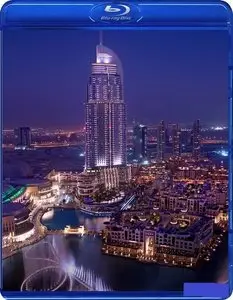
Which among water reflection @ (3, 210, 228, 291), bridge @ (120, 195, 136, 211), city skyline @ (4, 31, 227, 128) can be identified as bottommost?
water reflection @ (3, 210, 228, 291)

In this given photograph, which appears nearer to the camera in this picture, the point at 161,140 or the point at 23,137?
the point at 23,137

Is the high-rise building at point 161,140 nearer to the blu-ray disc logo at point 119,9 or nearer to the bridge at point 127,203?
the bridge at point 127,203

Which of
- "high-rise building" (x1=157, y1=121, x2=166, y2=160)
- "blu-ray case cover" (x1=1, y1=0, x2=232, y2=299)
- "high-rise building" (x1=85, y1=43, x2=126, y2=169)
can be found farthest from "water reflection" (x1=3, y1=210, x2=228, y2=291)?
"high-rise building" (x1=157, y1=121, x2=166, y2=160)

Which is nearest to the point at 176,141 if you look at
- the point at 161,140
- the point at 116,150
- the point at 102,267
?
the point at 161,140

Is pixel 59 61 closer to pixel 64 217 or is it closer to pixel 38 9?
pixel 38 9

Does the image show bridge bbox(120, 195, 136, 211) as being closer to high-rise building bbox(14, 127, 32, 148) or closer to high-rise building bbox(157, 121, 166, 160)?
high-rise building bbox(157, 121, 166, 160)

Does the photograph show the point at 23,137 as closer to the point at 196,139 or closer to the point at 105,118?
the point at 105,118
